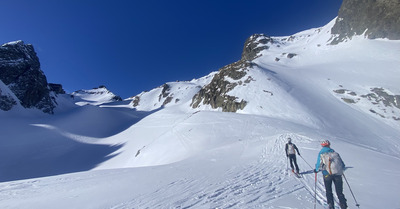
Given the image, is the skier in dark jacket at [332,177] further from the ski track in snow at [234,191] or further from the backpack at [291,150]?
the backpack at [291,150]

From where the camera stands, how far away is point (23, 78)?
6556 centimetres

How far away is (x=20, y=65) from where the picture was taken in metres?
66.8

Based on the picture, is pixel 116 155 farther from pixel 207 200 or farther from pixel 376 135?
pixel 376 135

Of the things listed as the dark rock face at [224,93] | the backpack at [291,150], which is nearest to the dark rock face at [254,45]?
the dark rock face at [224,93]

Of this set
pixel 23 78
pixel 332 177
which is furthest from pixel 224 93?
pixel 23 78

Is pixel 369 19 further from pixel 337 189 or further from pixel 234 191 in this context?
pixel 234 191

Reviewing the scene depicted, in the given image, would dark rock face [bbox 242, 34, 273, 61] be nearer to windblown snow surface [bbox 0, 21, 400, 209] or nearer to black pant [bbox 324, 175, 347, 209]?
windblown snow surface [bbox 0, 21, 400, 209]

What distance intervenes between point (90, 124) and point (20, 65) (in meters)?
38.0

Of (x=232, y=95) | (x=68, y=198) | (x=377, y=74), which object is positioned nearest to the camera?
(x=68, y=198)

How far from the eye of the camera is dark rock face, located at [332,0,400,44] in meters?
54.0

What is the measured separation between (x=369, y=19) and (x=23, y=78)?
118 m

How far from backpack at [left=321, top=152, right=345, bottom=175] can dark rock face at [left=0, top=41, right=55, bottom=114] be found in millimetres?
78407

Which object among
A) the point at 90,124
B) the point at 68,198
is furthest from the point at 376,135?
the point at 90,124

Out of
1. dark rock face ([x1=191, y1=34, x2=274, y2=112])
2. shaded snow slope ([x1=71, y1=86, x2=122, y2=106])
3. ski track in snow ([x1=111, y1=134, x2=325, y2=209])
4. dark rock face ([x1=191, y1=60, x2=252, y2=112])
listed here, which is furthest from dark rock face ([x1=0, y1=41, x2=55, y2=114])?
ski track in snow ([x1=111, y1=134, x2=325, y2=209])
